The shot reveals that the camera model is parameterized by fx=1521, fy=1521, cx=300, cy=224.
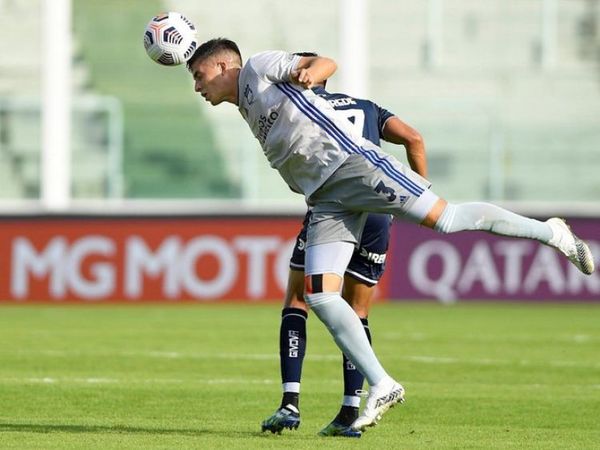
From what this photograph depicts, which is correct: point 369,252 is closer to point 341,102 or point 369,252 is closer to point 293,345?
point 293,345

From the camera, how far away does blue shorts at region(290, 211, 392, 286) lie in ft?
28.3

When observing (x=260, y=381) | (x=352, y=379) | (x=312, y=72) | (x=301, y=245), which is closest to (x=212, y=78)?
(x=312, y=72)

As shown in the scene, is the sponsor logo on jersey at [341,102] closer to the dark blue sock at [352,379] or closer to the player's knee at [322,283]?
the player's knee at [322,283]

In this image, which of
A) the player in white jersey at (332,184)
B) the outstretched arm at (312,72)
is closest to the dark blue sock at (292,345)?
the player in white jersey at (332,184)

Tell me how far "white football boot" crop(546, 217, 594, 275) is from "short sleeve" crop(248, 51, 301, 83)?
161cm

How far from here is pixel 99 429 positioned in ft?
27.7

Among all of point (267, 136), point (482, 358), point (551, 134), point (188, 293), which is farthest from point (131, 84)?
point (267, 136)

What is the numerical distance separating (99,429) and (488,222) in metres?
2.43

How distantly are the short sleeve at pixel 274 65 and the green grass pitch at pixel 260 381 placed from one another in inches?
75.4

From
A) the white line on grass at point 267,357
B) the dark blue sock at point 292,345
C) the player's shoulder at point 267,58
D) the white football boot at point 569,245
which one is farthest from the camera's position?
the white line on grass at point 267,357

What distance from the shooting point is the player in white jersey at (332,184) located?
799 centimetres

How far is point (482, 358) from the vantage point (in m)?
13.3

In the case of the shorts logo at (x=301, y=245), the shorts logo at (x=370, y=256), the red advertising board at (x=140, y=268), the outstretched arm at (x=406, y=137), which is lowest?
the red advertising board at (x=140, y=268)

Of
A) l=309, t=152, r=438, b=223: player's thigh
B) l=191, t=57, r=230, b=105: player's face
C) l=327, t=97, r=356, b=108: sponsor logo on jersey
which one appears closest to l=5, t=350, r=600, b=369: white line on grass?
l=327, t=97, r=356, b=108: sponsor logo on jersey
